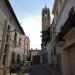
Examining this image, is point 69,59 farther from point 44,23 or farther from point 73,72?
point 44,23

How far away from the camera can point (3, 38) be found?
1241cm

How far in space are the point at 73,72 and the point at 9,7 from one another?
8001mm

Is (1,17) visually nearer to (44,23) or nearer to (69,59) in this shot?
(69,59)

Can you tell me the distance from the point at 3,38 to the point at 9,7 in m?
3.01

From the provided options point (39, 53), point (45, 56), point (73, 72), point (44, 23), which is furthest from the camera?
point (44, 23)

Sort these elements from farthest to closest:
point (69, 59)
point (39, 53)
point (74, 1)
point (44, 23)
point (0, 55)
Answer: point (44, 23)
point (39, 53)
point (69, 59)
point (0, 55)
point (74, 1)

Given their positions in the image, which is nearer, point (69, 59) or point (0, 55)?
point (0, 55)

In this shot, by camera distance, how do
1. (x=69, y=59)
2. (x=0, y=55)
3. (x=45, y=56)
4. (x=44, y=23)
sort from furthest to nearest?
(x=44, y=23) < (x=45, y=56) < (x=69, y=59) < (x=0, y=55)

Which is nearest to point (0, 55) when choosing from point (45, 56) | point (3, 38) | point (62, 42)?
point (3, 38)

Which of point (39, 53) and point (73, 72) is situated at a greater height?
point (39, 53)

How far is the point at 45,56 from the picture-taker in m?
42.0

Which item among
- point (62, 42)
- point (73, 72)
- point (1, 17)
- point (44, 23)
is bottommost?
point (73, 72)

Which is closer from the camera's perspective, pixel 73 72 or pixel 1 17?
pixel 1 17

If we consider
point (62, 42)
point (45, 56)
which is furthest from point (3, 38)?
point (45, 56)
